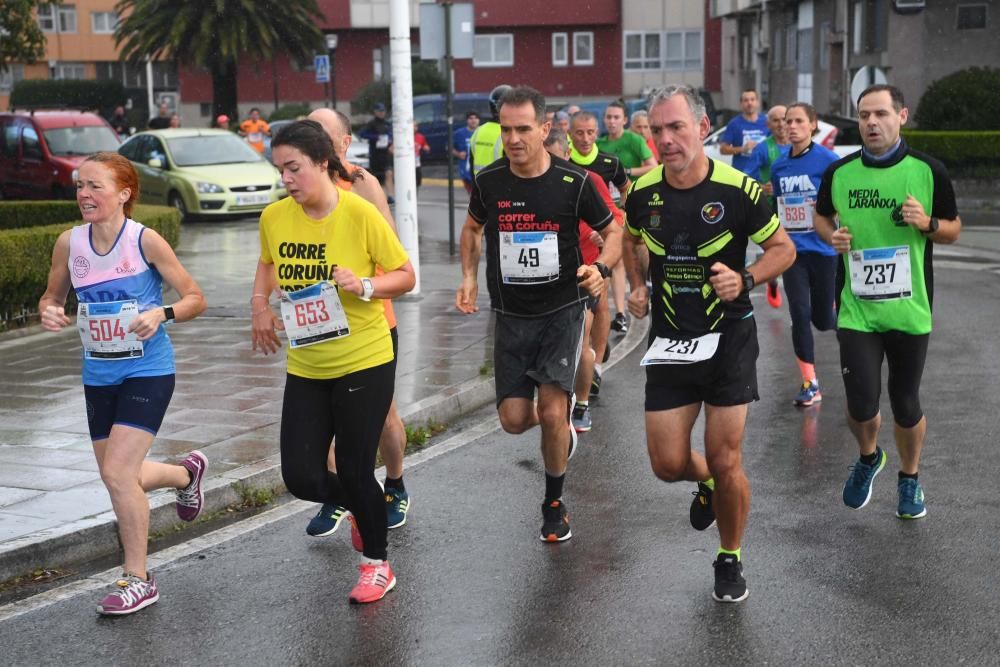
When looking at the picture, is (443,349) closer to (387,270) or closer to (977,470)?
(977,470)

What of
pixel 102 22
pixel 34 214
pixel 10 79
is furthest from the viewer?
pixel 102 22

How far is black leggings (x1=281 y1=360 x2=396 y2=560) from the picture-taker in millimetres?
5656

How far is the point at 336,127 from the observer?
6848mm

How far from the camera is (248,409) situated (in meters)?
9.02

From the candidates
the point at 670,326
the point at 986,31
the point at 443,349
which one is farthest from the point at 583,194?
the point at 986,31

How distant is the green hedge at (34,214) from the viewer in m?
16.4

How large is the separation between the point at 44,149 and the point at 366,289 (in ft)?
64.5

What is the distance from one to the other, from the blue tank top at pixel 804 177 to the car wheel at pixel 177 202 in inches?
593

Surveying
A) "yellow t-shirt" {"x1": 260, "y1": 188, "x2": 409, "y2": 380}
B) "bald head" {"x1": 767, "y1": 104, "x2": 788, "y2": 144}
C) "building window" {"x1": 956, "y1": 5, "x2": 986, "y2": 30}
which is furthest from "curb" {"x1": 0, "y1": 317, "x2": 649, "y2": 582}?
"building window" {"x1": 956, "y1": 5, "x2": 986, "y2": 30}

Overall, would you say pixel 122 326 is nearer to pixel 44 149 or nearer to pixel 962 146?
pixel 44 149

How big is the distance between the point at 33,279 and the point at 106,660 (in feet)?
26.7

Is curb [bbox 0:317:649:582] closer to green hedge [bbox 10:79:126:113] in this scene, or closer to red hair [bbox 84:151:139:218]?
red hair [bbox 84:151:139:218]

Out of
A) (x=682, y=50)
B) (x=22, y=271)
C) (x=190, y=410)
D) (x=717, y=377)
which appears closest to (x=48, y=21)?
(x=682, y=50)

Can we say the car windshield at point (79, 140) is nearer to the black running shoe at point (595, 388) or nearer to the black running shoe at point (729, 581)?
the black running shoe at point (595, 388)
